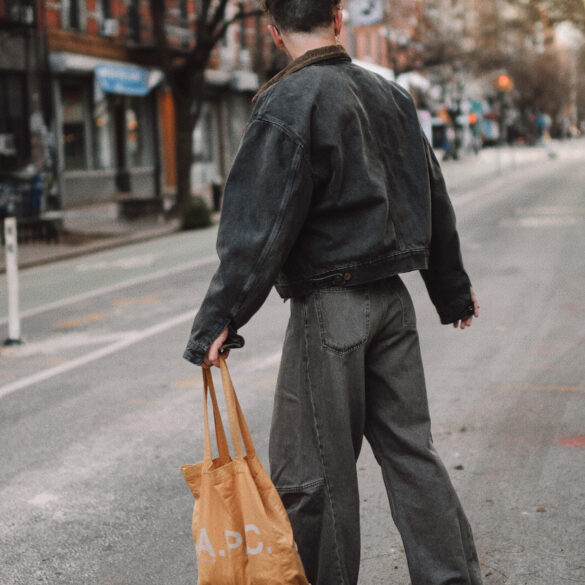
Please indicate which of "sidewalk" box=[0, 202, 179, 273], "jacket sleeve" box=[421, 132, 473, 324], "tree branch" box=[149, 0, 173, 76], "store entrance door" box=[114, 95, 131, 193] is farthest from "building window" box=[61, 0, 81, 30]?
"jacket sleeve" box=[421, 132, 473, 324]

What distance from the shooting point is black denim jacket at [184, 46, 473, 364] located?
109 inches

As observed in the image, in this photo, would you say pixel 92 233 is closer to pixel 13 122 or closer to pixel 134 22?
pixel 13 122

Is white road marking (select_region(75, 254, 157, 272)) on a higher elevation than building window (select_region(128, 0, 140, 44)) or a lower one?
lower

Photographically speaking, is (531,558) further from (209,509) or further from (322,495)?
(209,509)

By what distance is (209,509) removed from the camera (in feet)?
9.08

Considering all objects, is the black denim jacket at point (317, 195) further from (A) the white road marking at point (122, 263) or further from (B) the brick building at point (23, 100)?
(B) the brick building at point (23, 100)

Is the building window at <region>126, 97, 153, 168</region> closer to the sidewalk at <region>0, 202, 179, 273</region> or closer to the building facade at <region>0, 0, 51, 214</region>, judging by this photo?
the sidewalk at <region>0, 202, 179, 273</region>

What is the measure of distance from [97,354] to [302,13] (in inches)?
226

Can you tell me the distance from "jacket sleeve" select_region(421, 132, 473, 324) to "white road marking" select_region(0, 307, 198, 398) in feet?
14.4

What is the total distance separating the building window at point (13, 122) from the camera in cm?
2437

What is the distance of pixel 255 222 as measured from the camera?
2.78 meters

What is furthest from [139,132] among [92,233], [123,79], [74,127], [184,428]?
[184,428]

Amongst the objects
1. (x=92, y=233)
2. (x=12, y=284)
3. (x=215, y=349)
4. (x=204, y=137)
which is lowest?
(x=92, y=233)

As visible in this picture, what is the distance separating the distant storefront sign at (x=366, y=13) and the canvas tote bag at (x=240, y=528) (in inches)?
1348
